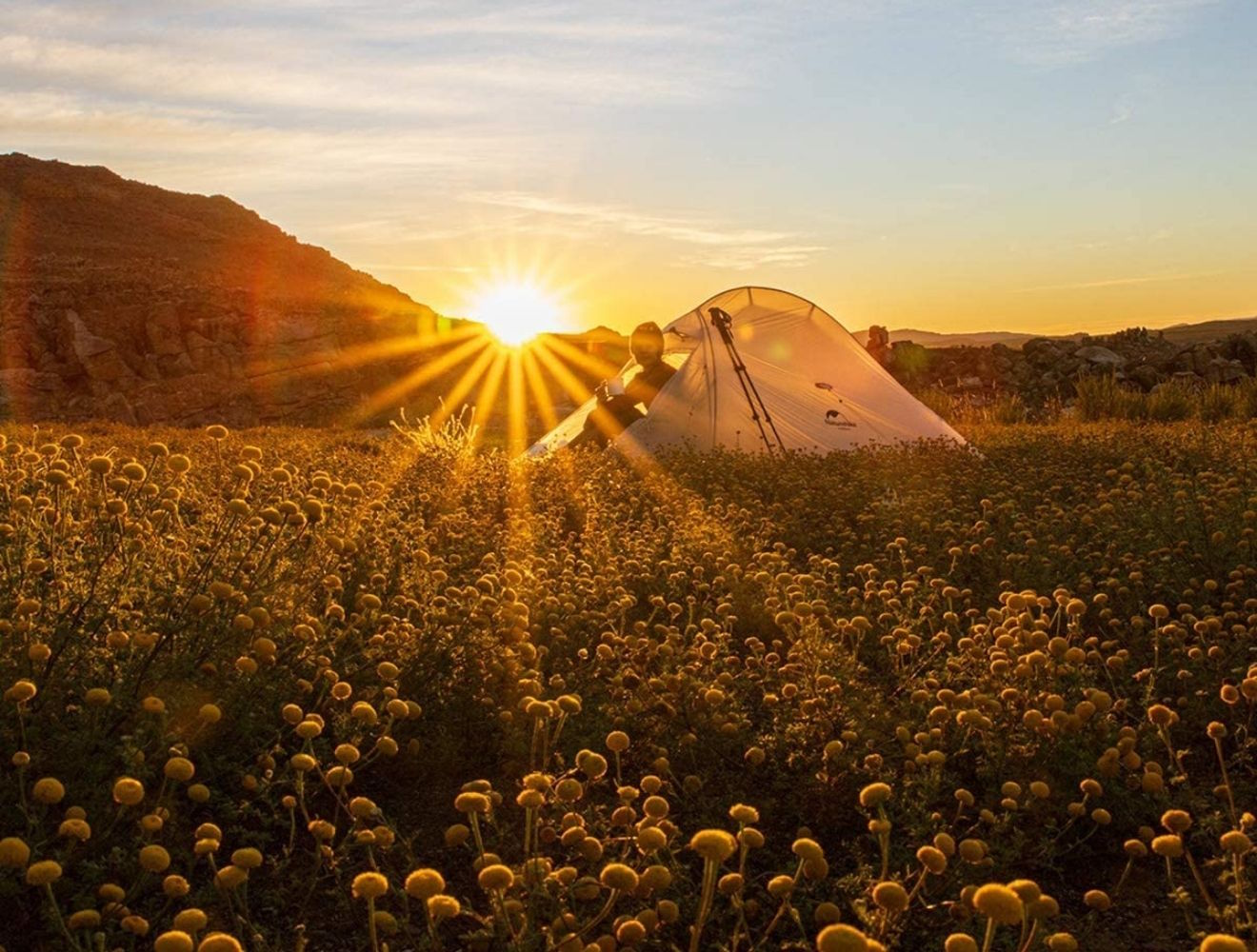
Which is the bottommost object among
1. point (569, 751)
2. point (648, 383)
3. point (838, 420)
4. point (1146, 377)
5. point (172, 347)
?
point (569, 751)

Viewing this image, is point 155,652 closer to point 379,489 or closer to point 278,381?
point 379,489

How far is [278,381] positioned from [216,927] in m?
28.2

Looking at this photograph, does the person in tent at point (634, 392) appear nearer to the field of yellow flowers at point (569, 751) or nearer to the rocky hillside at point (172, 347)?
the field of yellow flowers at point (569, 751)

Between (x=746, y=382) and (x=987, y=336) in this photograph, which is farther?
(x=987, y=336)

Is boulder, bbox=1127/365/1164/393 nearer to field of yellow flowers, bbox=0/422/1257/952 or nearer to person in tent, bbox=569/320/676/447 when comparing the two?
person in tent, bbox=569/320/676/447

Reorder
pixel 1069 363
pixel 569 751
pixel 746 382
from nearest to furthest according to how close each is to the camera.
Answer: pixel 569 751 → pixel 746 382 → pixel 1069 363

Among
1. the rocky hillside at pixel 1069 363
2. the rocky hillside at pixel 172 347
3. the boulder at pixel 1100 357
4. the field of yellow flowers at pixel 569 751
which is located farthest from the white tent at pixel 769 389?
the rocky hillside at pixel 172 347

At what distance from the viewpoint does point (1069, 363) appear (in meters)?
23.7

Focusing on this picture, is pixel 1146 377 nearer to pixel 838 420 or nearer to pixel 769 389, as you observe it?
pixel 838 420

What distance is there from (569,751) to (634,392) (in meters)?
8.98

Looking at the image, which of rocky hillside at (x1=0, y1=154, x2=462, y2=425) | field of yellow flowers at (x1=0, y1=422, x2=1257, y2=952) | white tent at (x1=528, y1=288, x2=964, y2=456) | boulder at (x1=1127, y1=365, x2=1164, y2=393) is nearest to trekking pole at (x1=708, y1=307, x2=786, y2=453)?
white tent at (x1=528, y1=288, x2=964, y2=456)

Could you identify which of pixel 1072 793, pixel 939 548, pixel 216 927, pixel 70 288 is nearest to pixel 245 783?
pixel 216 927

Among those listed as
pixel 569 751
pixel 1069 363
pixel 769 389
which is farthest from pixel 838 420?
pixel 1069 363

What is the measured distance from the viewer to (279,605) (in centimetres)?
396
